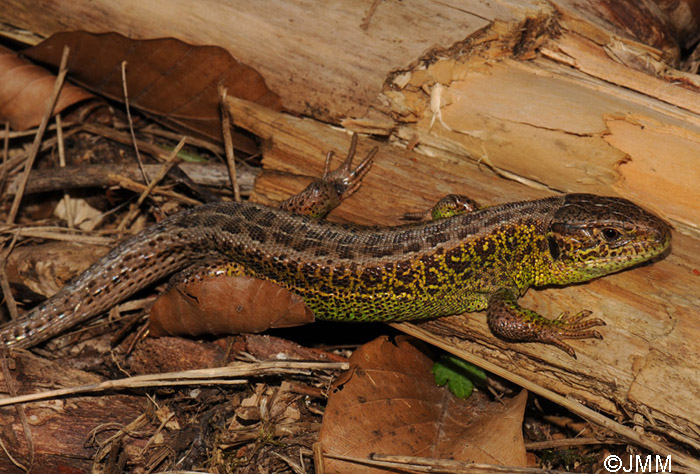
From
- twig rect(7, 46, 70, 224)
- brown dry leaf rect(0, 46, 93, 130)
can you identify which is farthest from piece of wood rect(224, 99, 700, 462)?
brown dry leaf rect(0, 46, 93, 130)

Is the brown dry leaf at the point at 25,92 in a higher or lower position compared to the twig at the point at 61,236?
higher

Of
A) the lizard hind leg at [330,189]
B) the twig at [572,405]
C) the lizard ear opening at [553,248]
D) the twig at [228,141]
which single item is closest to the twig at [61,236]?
the twig at [228,141]

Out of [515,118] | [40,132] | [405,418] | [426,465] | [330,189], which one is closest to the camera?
[426,465]

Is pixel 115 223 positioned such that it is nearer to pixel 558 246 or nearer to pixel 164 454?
pixel 164 454

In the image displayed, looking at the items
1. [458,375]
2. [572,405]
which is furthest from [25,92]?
[572,405]

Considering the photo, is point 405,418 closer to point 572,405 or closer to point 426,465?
point 426,465

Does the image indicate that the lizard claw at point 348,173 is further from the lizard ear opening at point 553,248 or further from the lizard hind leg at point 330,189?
the lizard ear opening at point 553,248

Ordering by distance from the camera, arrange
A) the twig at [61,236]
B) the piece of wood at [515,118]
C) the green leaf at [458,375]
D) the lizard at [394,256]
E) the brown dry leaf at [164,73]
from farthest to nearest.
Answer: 1. the twig at [61,236]
2. the brown dry leaf at [164,73]
3. the green leaf at [458,375]
4. the lizard at [394,256]
5. the piece of wood at [515,118]
